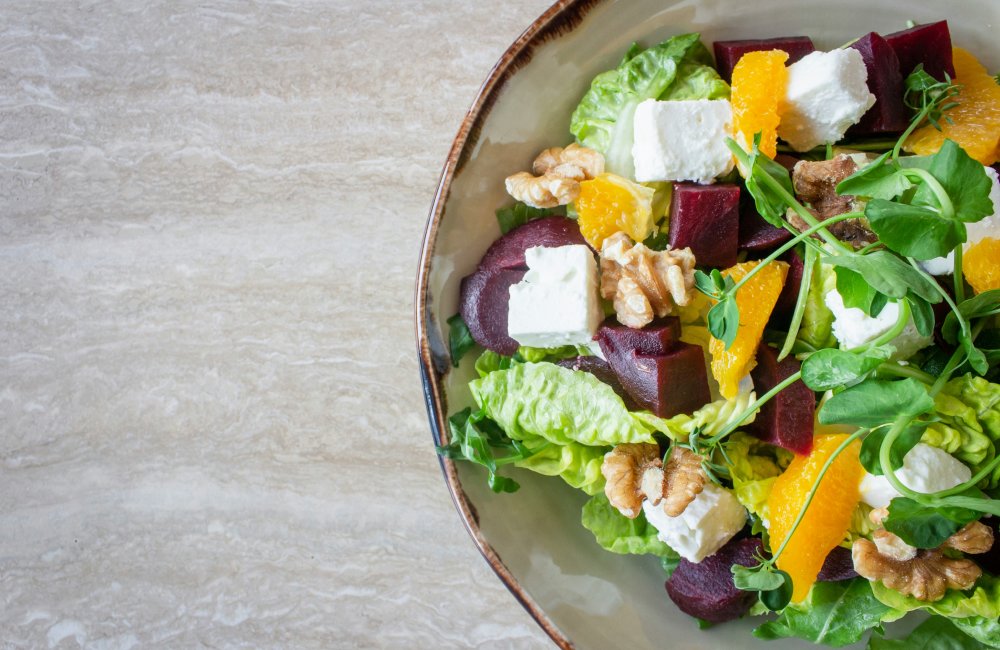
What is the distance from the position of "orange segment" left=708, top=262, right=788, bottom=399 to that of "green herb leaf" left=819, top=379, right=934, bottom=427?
6.6 inches

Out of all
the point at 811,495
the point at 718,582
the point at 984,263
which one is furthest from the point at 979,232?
the point at 718,582

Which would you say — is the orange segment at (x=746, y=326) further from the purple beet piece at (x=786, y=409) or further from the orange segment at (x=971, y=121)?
the orange segment at (x=971, y=121)

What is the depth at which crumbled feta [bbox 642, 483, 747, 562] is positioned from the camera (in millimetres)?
1544

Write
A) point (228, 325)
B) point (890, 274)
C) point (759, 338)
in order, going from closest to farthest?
point (890, 274) < point (759, 338) < point (228, 325)

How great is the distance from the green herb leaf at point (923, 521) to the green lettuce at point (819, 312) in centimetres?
35

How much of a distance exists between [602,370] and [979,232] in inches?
29.4

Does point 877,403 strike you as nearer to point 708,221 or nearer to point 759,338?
point 759,338

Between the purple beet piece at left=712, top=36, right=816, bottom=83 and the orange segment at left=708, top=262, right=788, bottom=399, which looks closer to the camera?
the orange segment at left=708, top=262, right=788, bottom=399

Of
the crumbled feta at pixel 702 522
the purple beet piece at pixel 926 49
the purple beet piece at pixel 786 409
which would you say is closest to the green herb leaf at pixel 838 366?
the purple beet piece at pixel 786 409

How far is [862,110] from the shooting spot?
1.55m

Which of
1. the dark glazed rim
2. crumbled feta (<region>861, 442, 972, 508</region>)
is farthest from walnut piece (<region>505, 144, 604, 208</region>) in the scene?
crumbled feta (<region>861, 442, 972, 508</region>)

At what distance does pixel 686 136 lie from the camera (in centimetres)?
156

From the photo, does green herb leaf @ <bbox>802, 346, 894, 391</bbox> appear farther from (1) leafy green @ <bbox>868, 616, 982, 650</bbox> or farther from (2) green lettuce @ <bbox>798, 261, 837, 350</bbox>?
(1) leafy green @ <bbox>868, 616, 982, 650</bbox>

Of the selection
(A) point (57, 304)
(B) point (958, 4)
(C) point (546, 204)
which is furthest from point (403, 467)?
(B) point (958, 4)
